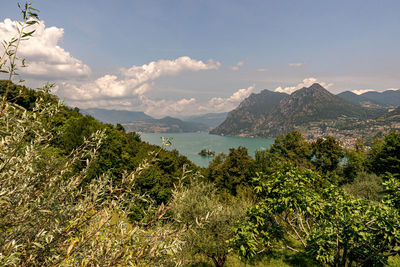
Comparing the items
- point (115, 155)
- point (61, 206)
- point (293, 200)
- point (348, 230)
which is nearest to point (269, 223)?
point (293, 200)

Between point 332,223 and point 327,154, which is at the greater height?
point 332,223

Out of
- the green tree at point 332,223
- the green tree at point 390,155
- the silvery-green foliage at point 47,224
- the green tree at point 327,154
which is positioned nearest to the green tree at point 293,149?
the green tree at point 327,154

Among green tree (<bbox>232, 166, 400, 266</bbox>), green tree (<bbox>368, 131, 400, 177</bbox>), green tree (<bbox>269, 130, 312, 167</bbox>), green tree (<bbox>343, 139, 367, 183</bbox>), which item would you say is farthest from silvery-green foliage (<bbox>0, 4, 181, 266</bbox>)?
green tree (<bbox>343, 139, 367, 183</bbox>)

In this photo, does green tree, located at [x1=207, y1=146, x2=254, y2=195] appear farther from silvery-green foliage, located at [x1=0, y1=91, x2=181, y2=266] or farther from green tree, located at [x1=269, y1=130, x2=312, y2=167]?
silvery-green foliage, located at [x1=0, y1=91, x2=181, y2=266]

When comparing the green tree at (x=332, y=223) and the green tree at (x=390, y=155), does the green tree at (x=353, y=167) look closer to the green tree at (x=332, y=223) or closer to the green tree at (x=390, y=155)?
the green tree at (x=390, y=155)

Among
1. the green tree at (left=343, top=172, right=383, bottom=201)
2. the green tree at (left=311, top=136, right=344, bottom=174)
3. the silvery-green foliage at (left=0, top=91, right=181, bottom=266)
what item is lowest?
the green tree at (left=343, top=172, right=383, bottom=201)

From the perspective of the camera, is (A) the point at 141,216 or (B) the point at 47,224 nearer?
(B) the point at 47,224

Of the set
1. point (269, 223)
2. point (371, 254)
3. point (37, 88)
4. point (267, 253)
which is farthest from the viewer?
point (267, 253)

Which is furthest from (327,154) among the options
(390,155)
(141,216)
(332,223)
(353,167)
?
(141,216)

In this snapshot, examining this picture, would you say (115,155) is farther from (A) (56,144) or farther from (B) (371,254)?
(B) (371,254)

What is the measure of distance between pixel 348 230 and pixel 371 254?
1.07 metres

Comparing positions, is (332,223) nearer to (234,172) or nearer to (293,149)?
(234,172)

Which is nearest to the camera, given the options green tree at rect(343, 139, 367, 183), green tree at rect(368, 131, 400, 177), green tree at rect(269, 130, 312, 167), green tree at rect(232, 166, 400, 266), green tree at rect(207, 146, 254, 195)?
green tree at rect(232, 166, 400, 266)

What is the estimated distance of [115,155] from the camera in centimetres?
3111
